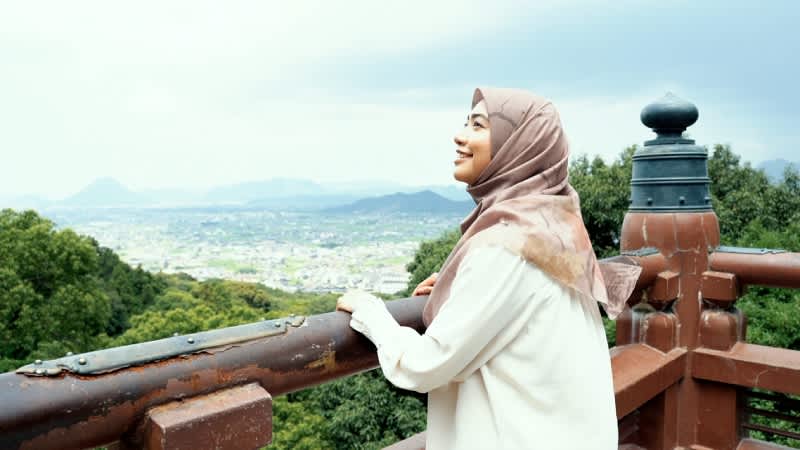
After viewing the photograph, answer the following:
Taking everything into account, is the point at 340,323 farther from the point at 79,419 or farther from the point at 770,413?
the point at 770,413

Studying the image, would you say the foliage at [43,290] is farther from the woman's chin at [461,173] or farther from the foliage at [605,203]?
the woman's chin at [461,173]

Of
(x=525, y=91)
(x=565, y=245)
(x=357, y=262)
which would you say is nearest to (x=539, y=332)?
(x=565, y=245)

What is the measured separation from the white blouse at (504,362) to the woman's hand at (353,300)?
0.36 feet

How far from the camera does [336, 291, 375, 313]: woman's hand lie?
1.69 metres

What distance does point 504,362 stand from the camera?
4.94 feet

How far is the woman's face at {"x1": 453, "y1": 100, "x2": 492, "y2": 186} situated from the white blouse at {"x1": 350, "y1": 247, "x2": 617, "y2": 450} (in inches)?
11.4

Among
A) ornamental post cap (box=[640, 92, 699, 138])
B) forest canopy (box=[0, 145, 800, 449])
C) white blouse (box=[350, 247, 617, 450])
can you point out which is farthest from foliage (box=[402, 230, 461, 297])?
white blouse (box=[350, 247, 617, 450])

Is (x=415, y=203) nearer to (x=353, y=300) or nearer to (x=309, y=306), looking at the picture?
(x=309, y=306)

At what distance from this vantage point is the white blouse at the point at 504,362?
4.75 ft

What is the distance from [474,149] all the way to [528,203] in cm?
22

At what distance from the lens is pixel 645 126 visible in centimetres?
319

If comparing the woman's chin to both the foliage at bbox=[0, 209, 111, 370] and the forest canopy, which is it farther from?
the foliage at bbox=[0, 209, 111, 370]

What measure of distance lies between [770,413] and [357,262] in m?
61.6

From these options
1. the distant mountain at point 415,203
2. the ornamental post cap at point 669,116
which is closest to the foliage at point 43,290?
the ornamental post cap at point 669,116
